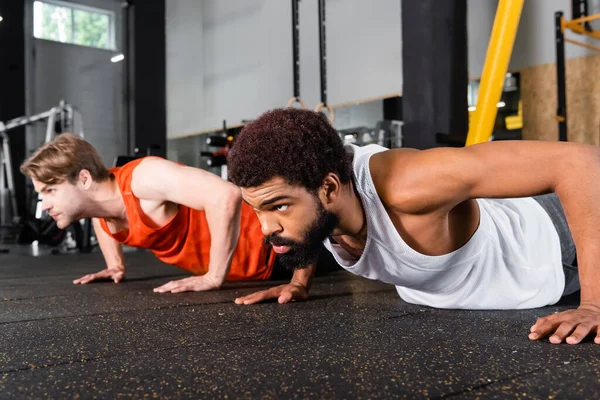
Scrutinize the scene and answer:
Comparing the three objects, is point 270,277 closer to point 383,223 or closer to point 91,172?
point 91,172

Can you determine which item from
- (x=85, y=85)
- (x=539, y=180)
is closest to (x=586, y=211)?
(x=539, y=180)

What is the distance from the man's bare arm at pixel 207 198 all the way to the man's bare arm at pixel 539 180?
30.0 inches

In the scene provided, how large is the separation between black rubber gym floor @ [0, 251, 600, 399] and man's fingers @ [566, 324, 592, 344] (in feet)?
0.04

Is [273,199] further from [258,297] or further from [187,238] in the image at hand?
[187,238]

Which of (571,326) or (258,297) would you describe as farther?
(258,297)

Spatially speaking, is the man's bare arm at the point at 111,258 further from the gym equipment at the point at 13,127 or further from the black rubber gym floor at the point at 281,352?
the gym equipment at the point at 13,127

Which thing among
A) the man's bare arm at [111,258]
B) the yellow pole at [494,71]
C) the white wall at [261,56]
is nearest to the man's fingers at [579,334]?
the yellow pole at [494,71]

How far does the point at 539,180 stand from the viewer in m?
1.04

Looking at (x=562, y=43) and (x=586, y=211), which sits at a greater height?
(x=562, y=43)

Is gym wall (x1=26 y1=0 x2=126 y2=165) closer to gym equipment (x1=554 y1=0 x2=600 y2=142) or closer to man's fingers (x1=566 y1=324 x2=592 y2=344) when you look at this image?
gym equipment (x1=554 y1=0 x2=600 y2=142)

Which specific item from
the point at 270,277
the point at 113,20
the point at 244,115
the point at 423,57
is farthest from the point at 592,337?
the point at 113,20

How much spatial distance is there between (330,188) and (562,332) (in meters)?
0.48

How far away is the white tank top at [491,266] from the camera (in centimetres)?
127

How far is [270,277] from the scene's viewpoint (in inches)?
84.6
